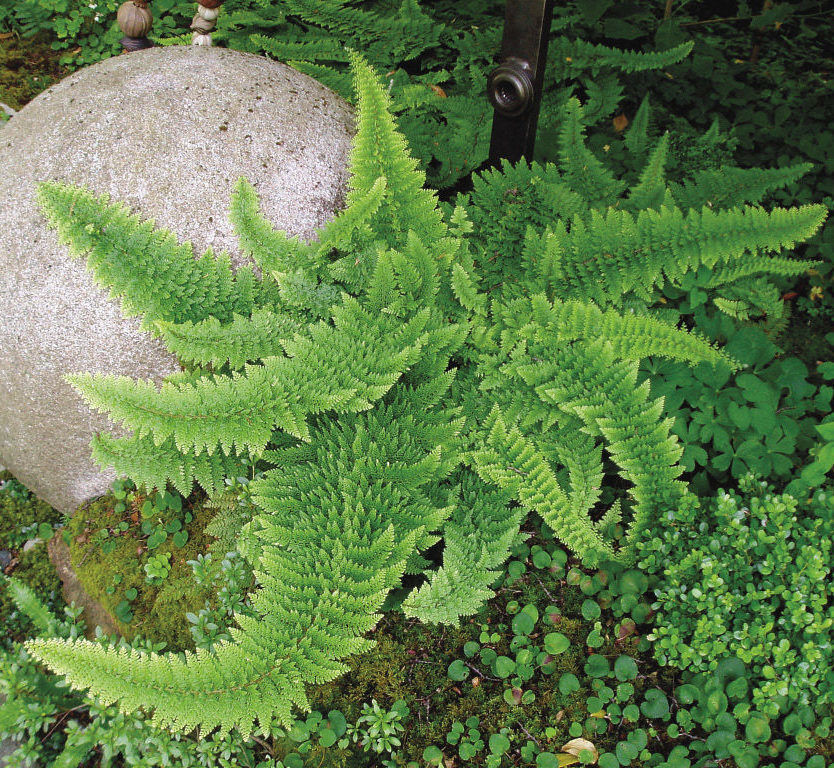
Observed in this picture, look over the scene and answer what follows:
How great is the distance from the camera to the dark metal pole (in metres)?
2.69

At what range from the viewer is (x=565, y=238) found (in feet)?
9.29

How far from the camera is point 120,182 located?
289 cm

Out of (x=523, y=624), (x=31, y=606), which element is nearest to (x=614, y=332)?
(x=523, y=624)

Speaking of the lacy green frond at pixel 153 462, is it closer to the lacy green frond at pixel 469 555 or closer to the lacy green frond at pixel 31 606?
the lacy green frond at pixel 31 606

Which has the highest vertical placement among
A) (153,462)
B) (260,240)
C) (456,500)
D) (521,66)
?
(521,66)

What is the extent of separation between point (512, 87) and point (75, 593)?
317 cm

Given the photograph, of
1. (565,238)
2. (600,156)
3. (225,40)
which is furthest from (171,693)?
(225,40)

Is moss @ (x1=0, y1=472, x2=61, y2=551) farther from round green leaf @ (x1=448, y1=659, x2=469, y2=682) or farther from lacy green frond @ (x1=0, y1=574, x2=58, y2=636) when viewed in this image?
round green leaf @ (x1=448, y1=659, x2=469, y2=682)

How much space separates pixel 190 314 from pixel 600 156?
2.41m

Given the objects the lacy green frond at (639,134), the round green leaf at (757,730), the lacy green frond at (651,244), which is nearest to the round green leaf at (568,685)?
the round green leaf at (757,730)

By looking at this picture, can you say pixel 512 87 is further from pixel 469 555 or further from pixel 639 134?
pixel 469 555

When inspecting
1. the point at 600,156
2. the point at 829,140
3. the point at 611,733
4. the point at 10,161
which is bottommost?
the point at 611,733

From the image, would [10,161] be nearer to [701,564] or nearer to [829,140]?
[701,564]

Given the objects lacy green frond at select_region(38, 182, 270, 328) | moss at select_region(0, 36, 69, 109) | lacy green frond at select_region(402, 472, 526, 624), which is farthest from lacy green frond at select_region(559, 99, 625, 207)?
moss at select_region(0, 36, 69, 109)
